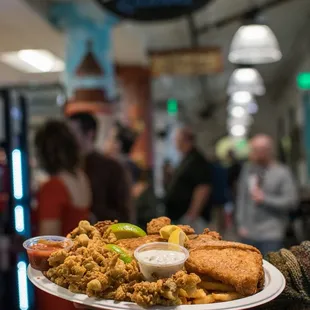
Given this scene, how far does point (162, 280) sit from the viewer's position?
1.15m

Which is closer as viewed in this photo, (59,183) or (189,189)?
(59,183)

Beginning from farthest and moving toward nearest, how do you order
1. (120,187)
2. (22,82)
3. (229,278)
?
(22,82), (120,187), (229,278)

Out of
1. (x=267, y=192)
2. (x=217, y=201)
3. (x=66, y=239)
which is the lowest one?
(x=217, y=201)

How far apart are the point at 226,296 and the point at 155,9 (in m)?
1.92

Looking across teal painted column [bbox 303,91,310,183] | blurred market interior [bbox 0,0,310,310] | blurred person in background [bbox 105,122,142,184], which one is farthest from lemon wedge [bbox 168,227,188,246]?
teal painted column [bbox 303,91,310,183]

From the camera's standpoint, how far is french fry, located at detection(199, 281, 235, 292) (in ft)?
4.11

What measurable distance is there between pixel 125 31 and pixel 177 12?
3.92m

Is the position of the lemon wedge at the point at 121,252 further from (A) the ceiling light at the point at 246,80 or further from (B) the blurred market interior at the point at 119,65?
(A) the ceiling light at the point at 246,80

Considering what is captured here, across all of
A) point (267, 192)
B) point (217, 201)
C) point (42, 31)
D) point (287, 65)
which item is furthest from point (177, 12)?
point (287, 65)

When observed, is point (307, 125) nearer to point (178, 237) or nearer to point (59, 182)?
point (59, 182)

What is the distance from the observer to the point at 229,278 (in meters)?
1.25

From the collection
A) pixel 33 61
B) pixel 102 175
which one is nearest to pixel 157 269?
pixel 102 175

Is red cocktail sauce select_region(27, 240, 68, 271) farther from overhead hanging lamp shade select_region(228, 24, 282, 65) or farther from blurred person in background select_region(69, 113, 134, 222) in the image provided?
overhead hanging lamp shade select_region(228, 24, 282, 65)

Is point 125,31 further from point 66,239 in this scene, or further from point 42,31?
point 66,239
